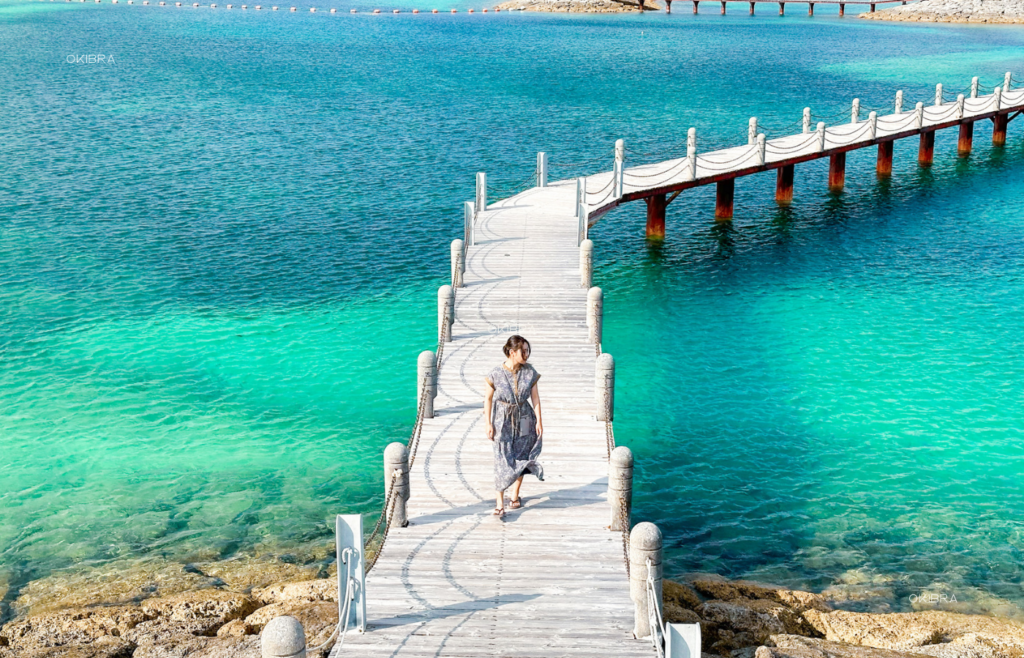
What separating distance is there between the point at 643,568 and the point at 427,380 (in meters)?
6.12

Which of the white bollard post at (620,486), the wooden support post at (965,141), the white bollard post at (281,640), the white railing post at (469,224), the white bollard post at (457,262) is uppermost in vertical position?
the wooden support post at (965,141)

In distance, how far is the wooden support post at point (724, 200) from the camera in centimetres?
3531

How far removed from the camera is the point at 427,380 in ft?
52.9

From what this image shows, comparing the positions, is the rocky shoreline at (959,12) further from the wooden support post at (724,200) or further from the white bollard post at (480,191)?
the white bollard post at (480,191)

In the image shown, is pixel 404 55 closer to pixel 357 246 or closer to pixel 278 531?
pixel 357 246

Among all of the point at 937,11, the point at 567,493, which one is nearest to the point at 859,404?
the point at 567,493

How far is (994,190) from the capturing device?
39906mm

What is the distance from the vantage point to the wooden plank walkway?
10914 millimetres

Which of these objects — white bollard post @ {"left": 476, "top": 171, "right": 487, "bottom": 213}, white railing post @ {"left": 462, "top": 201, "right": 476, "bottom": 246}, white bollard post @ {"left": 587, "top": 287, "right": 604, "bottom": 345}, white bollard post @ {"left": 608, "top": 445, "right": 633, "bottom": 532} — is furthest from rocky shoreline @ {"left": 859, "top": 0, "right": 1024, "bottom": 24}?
white bollard post @ {"left": 608, "top": 445, "right": 633, "bottom": 532}

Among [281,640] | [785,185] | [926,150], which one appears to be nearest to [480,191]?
[785,185]

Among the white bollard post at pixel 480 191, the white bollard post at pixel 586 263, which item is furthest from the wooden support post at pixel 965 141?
the white bollard post at pixel 586 263

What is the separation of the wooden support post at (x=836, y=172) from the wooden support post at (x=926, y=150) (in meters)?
6.71

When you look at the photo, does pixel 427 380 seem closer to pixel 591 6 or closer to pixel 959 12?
pixel 959 12

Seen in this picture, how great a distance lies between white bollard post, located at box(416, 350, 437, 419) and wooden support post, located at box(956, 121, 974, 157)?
3785cm
